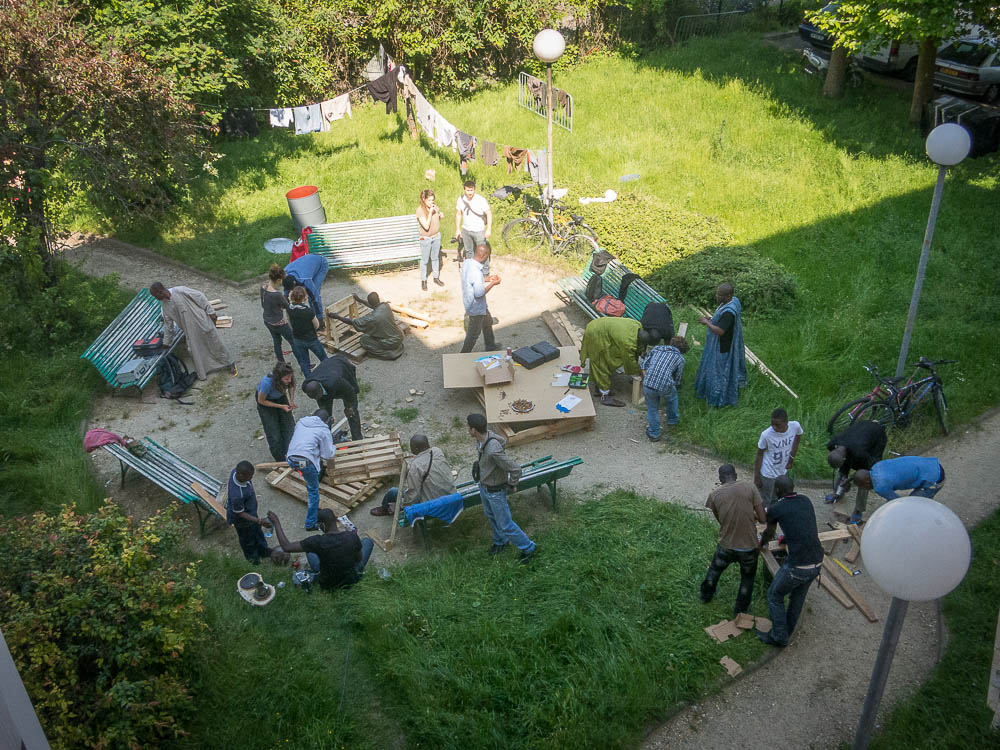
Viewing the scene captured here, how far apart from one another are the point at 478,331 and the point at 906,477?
5430 mm

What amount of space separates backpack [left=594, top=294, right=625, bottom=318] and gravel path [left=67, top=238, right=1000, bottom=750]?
0.65m

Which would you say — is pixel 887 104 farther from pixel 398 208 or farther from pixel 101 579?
pixel 101 579

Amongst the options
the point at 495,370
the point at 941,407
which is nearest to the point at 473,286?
the point at 495,370

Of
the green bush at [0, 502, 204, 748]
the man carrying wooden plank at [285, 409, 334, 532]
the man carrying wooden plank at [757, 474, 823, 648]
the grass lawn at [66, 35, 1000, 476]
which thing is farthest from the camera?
the grass lawn at [66, 35, 1000, 476]

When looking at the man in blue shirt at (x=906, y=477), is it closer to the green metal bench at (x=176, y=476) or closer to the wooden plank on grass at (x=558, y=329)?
the wooden plank on grass at (x=558, y=329)

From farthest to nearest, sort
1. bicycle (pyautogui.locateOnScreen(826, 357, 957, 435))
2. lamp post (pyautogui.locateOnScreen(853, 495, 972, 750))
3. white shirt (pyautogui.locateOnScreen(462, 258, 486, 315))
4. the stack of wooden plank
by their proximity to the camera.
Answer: white shirt (pyautogui.locateOnScreen(462, 258, 486, 315)) → bicycle (pyautogui.locateOnScreen(826, 357, 957, 435)) → the stack of wooden plank → lamp post (pyautogui.locateOnScreen(853, 495, 972, 750))

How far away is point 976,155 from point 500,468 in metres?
12.4

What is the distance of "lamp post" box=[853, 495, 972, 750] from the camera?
11.7ft

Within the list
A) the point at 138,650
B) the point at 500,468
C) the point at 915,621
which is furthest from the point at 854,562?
the point at 138,650

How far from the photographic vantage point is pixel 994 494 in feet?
25.8

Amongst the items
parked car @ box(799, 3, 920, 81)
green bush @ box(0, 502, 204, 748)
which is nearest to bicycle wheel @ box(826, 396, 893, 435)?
green bush @ box(0, 502, 204, 748)

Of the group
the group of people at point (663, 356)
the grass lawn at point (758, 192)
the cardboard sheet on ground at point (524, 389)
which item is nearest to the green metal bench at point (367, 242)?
the grass lawn at point (758, 192)

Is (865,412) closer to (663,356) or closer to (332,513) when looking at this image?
(663,356)

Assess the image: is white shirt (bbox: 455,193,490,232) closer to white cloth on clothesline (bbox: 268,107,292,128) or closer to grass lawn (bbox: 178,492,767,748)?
white cloth on clothesline (bbox: 268,107,292,128)
